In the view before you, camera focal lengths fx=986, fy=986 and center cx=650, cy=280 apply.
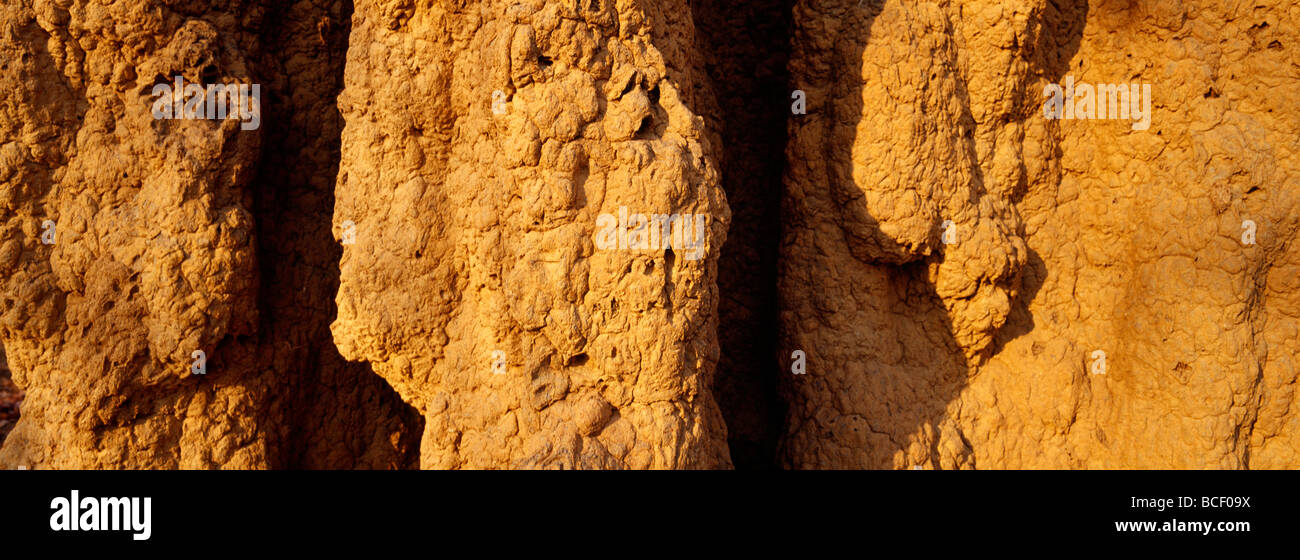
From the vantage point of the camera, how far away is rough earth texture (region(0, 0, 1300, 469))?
3.42 metres

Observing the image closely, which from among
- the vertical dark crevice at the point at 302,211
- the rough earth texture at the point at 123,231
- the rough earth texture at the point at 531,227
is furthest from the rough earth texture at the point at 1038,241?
the rough earth texture at the point at 123,231

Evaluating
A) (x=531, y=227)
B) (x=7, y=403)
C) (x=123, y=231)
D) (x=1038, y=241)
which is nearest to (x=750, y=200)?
(x=1038, y=241)

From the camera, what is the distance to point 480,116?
3.32 metres

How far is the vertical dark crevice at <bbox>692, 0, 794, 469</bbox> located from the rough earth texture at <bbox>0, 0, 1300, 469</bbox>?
1cm

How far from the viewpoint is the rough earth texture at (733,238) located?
3.42 metres

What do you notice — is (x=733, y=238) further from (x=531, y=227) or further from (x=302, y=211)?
(x=302, y=211)

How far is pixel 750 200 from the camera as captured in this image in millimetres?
4359

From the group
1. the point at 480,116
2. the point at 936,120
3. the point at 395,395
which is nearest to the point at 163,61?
the point at 480,116

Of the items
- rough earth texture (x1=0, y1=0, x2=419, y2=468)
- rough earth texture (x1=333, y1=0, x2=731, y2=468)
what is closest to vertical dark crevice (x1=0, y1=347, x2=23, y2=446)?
rough earth texture (x1=0, y1=0, x2=419, y2=468)

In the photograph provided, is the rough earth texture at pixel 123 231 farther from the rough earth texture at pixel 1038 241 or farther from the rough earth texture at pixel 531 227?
the rough earth texture at pixel 1038 241

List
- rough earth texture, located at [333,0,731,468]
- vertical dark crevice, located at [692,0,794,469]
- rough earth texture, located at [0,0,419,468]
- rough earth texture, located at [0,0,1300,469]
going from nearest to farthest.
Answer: rough earth texture, located at [333,0,731,468], rough earth texture, located at [0,0,1300,469], rough earth texture, located at [0,0,419,468], vertical dark crevice, located at [692,0,794,469]

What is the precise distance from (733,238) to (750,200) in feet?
0.61

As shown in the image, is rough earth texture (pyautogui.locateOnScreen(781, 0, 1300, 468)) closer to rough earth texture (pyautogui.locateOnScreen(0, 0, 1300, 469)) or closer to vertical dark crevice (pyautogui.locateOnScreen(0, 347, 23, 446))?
rough earth texture (pyautogui.locateOnScreen(0, 0, 1300, 469))

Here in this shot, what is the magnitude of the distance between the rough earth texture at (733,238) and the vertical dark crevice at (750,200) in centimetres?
1
